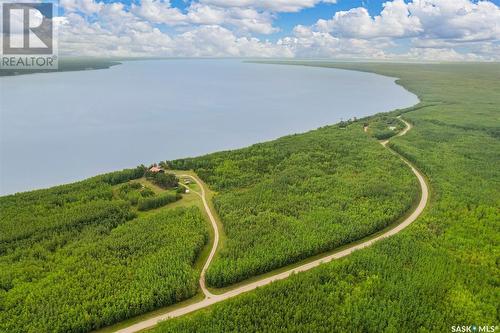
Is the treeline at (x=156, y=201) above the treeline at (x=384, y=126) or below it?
below

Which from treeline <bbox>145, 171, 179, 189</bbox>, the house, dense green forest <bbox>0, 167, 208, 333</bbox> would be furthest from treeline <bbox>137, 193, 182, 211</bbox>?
the house

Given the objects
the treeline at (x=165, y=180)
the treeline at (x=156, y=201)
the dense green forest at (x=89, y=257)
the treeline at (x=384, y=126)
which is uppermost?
the treeline at (x=384, y=126)

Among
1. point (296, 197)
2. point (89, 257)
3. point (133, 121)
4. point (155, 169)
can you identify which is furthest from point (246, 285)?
point (133, 121)

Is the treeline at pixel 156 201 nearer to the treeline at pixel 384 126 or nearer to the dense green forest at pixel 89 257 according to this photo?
the dense green forest at pixel 89 257

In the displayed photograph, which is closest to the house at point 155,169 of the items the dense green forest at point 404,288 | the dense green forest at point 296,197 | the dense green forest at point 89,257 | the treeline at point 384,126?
the dense green forest at point 296,197

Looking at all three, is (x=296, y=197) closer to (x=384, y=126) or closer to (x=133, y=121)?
(x=384, y=126)

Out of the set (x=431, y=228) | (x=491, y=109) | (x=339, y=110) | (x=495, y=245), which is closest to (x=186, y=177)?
(x=431, y=228)

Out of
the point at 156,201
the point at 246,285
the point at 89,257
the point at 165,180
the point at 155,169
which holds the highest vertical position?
the point at 155,169
